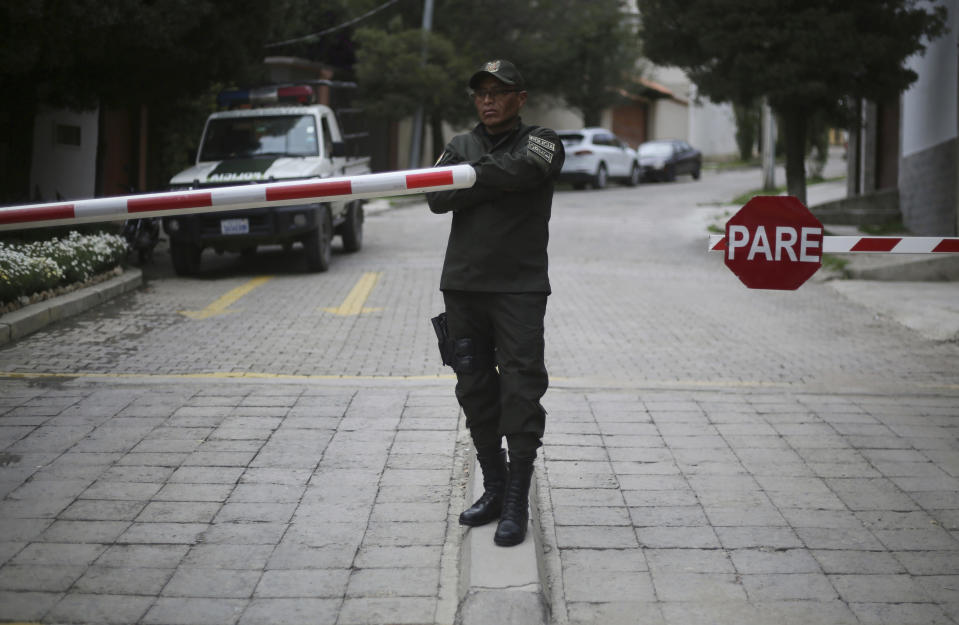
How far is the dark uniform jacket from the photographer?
406cm

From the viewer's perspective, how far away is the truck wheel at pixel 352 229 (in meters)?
15.0

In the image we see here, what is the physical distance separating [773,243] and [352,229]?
423 inches

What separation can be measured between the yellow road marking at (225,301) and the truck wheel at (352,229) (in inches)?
93.6

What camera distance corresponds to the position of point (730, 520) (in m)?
4.66

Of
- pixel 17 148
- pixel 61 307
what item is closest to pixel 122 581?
pixel 61 307

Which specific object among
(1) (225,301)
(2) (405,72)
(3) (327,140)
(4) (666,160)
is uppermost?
(2) (405,72)

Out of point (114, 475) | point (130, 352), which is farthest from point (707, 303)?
point (114, 475)

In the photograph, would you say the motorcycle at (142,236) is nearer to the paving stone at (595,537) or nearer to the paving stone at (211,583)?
the paving stone at (211,583)

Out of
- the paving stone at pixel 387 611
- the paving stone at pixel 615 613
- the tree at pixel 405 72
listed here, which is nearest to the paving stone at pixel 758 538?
the paving stone at pixel 615 613

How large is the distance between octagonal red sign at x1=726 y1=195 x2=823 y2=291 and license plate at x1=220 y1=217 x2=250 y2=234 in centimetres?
844

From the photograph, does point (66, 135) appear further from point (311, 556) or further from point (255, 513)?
point (311, 556)

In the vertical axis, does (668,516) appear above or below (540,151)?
below

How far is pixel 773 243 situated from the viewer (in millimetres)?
5027

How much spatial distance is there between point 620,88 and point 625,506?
34.7 m
